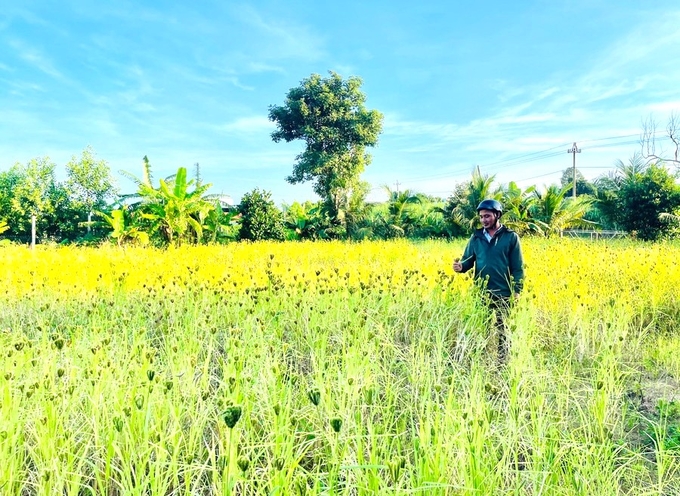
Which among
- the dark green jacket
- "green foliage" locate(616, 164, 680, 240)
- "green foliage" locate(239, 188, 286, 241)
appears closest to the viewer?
the dark green jacket

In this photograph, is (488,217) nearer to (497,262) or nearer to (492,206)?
(492,206)

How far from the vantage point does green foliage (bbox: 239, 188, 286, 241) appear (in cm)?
1719

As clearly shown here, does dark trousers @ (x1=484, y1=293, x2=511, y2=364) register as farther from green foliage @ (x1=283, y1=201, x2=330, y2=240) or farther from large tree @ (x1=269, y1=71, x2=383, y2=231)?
large tree @ (x1=269, y1=71, x2=383, y2=231)

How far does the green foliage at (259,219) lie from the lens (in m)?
17.2

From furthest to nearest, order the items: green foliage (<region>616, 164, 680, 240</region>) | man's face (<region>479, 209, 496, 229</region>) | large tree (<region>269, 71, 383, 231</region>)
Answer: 1. large tree (<region>269, 71, 383, 231</region>)
2. green foliage (<region>616, 164, 680, 240</region>)
3. man's face (<region>479, 209, 496, 229</region>)

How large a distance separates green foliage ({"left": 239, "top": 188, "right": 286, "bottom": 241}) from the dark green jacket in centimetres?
1360

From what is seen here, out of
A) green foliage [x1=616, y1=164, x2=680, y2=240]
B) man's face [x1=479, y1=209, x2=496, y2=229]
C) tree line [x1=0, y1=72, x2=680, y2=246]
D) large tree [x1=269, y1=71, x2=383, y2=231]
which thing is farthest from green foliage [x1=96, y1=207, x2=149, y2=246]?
green foliage [x1=616, y1=164, x2=680, y2=240]

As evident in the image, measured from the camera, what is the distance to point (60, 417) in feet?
6.80

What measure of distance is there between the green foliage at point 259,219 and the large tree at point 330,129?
4044 millimetres

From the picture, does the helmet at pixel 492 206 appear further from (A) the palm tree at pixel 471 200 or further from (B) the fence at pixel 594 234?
(B) the fence at pixel 594 234

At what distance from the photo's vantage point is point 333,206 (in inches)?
805

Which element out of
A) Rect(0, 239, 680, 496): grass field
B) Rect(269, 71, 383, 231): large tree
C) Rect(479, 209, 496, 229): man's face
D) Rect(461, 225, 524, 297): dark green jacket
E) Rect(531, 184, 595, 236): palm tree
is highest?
Rect(269, 71, 383, 231): large tree

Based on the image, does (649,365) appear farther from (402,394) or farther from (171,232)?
(171,232)

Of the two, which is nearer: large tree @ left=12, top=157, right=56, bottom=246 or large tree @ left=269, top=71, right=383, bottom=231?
large tree @ left=269, top=71, right=383, bottom=231
